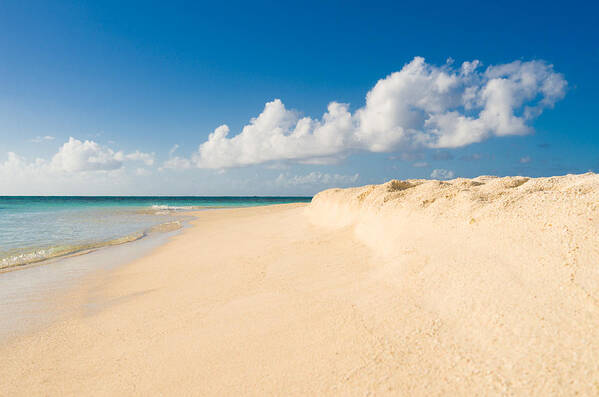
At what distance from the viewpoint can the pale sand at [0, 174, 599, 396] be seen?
2916 mm

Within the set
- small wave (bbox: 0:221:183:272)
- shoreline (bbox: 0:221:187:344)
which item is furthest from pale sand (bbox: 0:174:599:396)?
small wave (bbox: 0:221:183:272)

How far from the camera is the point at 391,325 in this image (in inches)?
149

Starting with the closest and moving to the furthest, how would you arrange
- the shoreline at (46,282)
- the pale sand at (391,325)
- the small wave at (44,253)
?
1. the pale sand at (391,325)
2. the shoreline at (46,282)
3. the small wave at (44,253)

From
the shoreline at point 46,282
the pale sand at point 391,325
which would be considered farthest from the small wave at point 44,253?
the pale sand at point 391,325

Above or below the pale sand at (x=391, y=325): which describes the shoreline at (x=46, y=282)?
below

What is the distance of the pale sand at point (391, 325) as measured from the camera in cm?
292

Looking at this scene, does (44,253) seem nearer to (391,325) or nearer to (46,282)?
(46,282)

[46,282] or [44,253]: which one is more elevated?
[44,253]

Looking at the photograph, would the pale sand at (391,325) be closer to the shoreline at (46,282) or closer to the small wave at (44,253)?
the shoreline at (46,282)

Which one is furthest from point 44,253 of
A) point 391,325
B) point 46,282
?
point 391,325

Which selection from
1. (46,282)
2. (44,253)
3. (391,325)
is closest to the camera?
(391,325)

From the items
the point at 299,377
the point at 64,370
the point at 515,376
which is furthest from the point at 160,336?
the point at 515,376

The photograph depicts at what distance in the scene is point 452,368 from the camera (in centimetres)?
295

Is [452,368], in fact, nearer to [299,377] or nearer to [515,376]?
[515,376]
